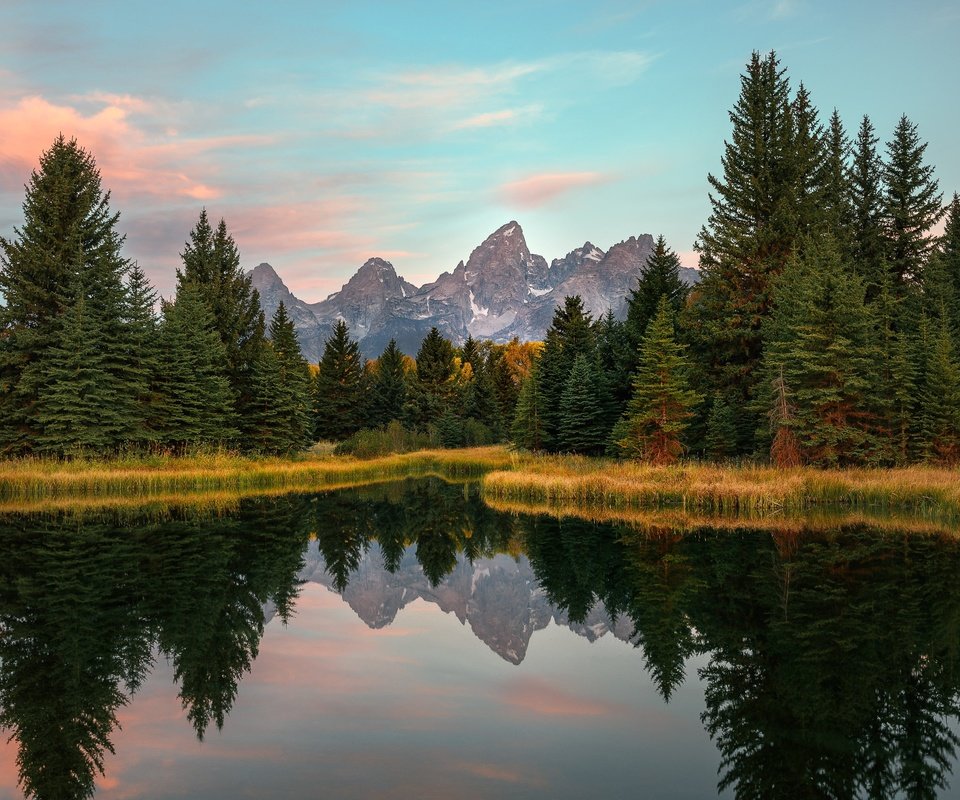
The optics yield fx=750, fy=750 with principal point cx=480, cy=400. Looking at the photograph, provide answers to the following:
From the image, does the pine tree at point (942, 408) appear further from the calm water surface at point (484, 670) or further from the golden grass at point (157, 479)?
the golden grass at point (157, 479)

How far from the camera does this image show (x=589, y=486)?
1209 inches

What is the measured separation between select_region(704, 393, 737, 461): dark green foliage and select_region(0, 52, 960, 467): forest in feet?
0.37

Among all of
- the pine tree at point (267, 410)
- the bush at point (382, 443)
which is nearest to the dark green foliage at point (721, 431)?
the bush at point (382, 443)

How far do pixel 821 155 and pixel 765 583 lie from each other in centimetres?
3921

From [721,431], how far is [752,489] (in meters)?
12.0

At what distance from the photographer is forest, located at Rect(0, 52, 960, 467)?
3303 centimetres

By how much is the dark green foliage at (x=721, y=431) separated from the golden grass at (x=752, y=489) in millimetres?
5898

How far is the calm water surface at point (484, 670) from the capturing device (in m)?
7.61

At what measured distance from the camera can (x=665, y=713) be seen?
31.1 ft

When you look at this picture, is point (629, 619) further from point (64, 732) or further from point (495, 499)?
point (495, 499)

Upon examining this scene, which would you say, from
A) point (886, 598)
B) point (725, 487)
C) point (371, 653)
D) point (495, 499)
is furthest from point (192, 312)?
point (886, 598)

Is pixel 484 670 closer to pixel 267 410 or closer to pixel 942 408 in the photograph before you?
pixel 942 408

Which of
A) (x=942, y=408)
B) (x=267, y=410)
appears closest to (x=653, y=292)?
(x=942, y=408)

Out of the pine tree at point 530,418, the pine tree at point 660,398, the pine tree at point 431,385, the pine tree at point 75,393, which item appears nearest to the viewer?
the pine tree at point 660,398
